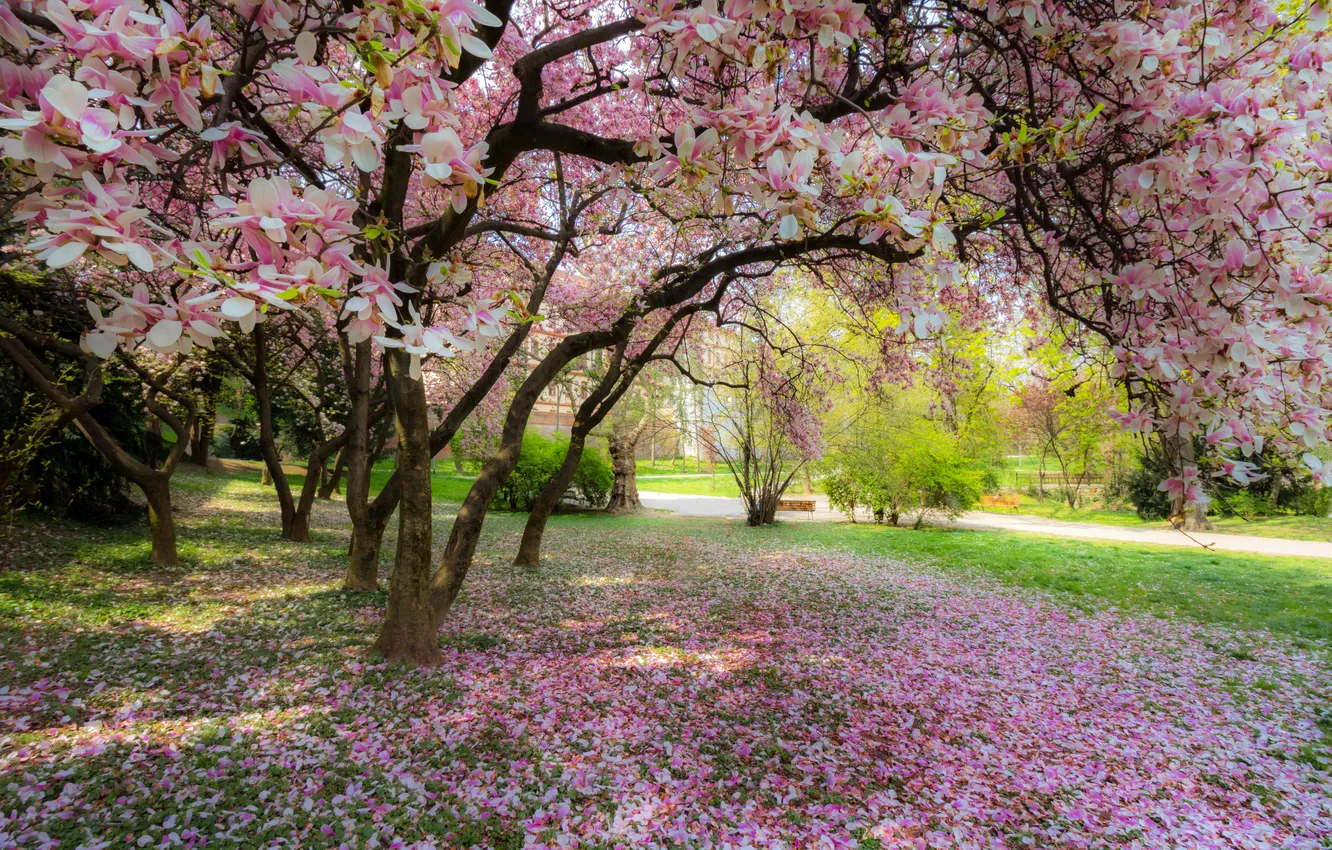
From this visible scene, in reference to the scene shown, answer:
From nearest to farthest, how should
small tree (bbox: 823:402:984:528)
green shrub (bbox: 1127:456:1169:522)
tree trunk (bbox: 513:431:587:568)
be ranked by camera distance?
tree trunk (bbox: 513:431:587:568) → small tree (bbox: 823:402:984:528) → green shrub (bbox: 1127:456:1169:522)

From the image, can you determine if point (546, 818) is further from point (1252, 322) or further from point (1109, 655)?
point (1109, 655)

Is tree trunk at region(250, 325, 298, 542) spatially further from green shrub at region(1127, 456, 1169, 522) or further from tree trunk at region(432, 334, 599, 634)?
green shrub at region(1127, 456, 1169, 522)

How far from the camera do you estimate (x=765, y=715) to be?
3.69m

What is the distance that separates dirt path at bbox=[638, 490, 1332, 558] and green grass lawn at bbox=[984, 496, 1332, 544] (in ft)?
2.00

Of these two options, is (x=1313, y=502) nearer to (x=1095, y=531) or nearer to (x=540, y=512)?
(x=1095, y=531)

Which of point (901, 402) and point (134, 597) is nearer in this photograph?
point (134, 597)

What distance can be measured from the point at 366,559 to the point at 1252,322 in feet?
21.4

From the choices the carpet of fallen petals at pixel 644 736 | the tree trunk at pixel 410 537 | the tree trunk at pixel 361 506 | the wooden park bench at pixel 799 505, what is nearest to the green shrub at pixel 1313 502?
the wooden park bench at pixel 799 505

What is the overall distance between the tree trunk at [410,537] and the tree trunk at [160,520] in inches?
166

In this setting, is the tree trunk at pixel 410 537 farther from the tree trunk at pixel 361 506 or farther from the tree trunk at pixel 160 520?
the tree trunk at pixel 160 520

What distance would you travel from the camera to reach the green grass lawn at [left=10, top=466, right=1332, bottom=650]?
18.4 ft

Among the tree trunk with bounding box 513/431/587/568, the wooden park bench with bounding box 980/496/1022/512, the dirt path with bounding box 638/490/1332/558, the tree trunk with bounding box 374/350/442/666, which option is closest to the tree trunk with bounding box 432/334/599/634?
the tree trunk with bounding box 374/350/442/666

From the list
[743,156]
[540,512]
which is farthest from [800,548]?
[743,156]

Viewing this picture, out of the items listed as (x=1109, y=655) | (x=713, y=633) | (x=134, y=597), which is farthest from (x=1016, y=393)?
(x=134, y=597)
